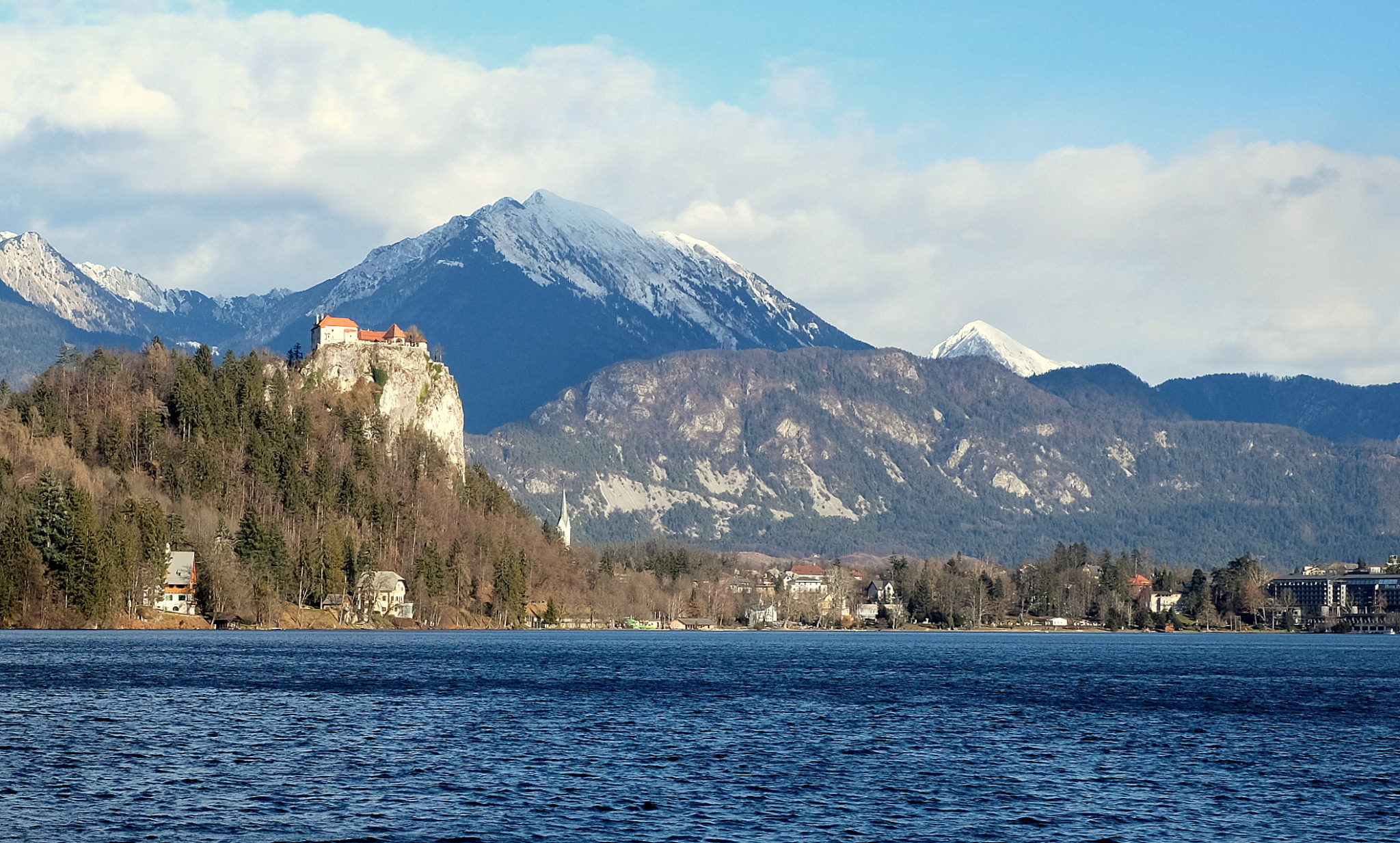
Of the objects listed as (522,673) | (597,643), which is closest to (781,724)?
(522,673)

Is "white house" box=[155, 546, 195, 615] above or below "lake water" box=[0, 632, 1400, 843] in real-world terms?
above

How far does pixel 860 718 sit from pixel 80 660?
62667 millimetres

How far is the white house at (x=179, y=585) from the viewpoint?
18775 centimetres

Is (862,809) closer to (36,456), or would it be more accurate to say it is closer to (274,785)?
(274,785)

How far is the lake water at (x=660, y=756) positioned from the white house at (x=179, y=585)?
62.0 meters

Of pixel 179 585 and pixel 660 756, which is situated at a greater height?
pixel 179 585

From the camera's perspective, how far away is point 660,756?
6806 cm

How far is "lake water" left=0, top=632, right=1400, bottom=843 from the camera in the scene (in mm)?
51375

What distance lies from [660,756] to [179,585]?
5420 inches

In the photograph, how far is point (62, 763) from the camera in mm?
60594

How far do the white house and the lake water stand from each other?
62039 mm

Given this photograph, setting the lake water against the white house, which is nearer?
the lake water

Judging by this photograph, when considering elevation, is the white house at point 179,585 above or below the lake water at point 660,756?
above

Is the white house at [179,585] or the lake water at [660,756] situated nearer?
the lake water at [660,756]
